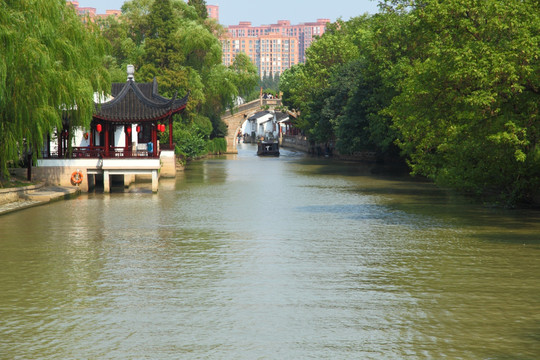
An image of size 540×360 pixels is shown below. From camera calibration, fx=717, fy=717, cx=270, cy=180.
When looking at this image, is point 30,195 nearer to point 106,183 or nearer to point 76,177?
point 76,177

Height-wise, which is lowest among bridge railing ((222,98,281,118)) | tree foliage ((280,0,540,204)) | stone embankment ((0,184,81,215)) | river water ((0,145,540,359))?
river water ((0,145,540,359))

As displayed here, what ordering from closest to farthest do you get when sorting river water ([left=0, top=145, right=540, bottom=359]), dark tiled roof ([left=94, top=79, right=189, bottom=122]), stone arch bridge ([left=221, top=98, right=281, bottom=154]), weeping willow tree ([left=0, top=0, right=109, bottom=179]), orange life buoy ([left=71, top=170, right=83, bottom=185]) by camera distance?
river water ([left=0, top=145, right=540, bottom=359]) → weeping willow tree ([left=0, top=0, right=109, bottom=179]) → orange life buoy ([left=71, top=170, right=83, bottom=185]) → dark tiled roof ([left=94, top=79, right=189, bottom=122]) → stone arch bridge ([left=221, top=98, right=281, bottom=154])

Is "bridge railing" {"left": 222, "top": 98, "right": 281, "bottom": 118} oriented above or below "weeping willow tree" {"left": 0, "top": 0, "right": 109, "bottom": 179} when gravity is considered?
above

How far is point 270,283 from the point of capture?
13.8 meters

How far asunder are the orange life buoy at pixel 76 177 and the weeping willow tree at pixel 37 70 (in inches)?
225

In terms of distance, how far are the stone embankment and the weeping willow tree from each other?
1.38 meters

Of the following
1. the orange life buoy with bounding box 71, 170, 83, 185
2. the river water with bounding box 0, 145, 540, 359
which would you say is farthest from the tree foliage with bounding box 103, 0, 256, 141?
the river water with bounding box 0, 145, 540, 359

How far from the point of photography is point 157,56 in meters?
56.8

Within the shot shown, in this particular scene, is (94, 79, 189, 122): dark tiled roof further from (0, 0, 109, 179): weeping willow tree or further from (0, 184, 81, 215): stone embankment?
(0, 0, 109, 179): weeping willow tree

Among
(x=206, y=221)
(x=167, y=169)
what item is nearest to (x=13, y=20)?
(x=206, y=221)

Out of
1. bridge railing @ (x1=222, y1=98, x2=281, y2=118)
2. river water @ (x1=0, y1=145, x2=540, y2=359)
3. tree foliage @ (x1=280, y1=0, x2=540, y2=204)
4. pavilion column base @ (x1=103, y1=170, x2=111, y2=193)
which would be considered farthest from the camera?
bridge railing @ (x1=222, y1=98, x2=281, y2=118)

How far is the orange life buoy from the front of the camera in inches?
1351

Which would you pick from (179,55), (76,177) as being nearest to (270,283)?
(76,177)

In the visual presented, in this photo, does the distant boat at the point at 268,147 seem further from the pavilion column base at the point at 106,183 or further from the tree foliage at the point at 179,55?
the pavilion column base at the point at 106,183
